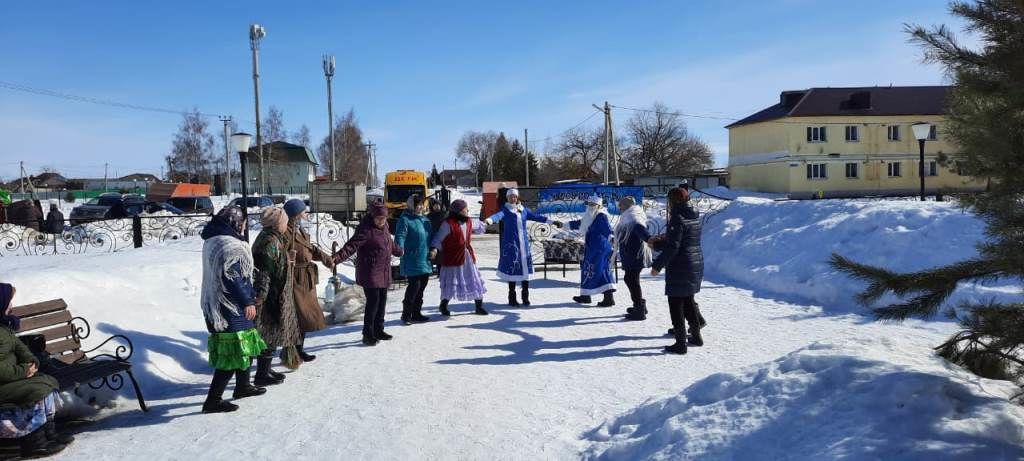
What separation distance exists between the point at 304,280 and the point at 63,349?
75.8 inches

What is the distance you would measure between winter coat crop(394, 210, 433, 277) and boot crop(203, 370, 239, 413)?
3076 mm

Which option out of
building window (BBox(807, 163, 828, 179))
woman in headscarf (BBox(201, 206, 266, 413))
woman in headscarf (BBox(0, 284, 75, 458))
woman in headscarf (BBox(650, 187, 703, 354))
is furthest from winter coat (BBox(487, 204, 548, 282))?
building window (BBox(807, 163, 828, 179))

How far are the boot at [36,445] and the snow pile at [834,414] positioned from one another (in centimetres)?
350

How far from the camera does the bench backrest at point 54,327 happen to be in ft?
17.2

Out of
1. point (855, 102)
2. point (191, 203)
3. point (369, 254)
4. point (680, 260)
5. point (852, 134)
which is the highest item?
point (855, 102)

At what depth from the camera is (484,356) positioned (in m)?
6.64

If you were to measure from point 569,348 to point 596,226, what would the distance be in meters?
2.44

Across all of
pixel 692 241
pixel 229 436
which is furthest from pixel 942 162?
pixel 229 436

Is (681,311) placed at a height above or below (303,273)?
below

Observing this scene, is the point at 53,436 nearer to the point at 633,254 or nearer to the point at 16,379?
the point at 16,379

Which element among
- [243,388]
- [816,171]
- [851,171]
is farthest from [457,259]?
[851,171]

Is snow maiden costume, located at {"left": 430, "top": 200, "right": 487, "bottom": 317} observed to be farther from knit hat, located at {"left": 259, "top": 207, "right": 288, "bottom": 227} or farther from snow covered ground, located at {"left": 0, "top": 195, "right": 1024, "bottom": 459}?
knit hat, located at {"left": 259, "top": 207, "right": 288, "bottom": 227}

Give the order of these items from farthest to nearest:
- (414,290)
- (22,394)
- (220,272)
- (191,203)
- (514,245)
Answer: (191,203), (514,245), (414,290), (220,272), (22,394)

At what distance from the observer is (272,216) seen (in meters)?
5.68
